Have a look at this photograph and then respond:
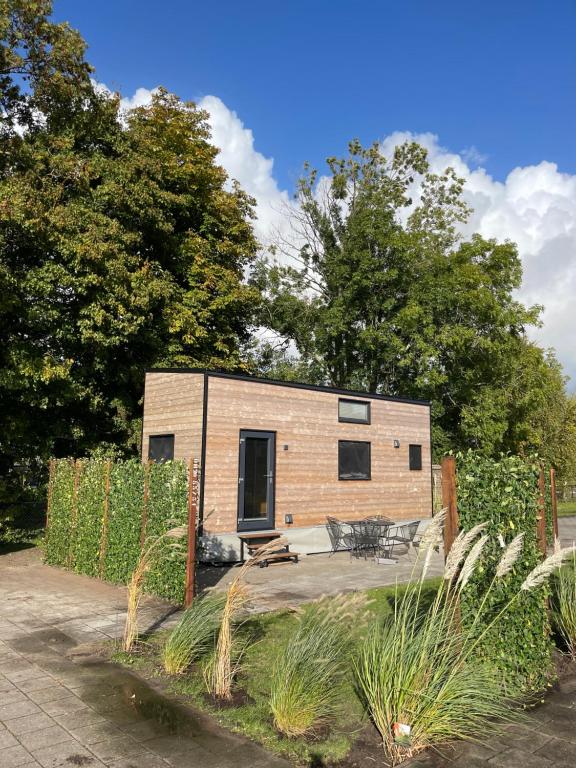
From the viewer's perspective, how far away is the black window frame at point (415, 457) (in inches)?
578

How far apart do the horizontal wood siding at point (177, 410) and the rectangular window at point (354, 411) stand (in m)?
3.82

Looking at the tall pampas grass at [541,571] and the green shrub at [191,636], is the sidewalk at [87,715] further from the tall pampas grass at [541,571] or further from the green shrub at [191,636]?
the tall pampas grass at [541,571]

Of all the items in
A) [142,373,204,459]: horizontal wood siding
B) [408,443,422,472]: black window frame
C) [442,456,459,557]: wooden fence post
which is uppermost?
[142,373,204,459]: horizontal wood siding

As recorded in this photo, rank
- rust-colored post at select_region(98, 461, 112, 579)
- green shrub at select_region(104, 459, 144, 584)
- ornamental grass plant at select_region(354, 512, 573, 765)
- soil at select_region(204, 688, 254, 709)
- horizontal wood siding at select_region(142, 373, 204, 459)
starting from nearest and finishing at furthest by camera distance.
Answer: ornamental grass plant at select_region(354, 512, 573, 765)
soil at select_region(204, 688, 254, 709)
green shrub at select_region(104, 459, 144, 584)
rust-colored post at select_region(98, 461, 112, 579)
horizontal wood siding at select_region(142, 373, 204, 459)

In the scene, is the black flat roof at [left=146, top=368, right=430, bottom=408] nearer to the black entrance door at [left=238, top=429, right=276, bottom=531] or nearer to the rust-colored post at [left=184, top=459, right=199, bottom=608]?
the black entrance door at [left=238, top=429, right=276, bottom=531]

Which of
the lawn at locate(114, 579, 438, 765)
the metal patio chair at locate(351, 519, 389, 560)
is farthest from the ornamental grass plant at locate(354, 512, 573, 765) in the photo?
the metal patio chair at locate(351, 519, 389, 560)

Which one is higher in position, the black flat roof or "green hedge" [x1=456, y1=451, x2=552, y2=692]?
the black flat roof

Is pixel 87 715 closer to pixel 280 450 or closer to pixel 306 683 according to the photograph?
pixel 306 683

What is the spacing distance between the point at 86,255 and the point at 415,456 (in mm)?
9751

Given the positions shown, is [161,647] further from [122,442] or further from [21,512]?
[122,442]

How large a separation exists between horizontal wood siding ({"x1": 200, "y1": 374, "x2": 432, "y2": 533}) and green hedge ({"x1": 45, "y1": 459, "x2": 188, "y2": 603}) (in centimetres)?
193

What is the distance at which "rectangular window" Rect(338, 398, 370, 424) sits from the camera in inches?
516

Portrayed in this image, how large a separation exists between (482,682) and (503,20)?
9.80 m

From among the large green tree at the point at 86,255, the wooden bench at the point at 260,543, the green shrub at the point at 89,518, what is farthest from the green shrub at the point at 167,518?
the large green tree at the point at 86,255
